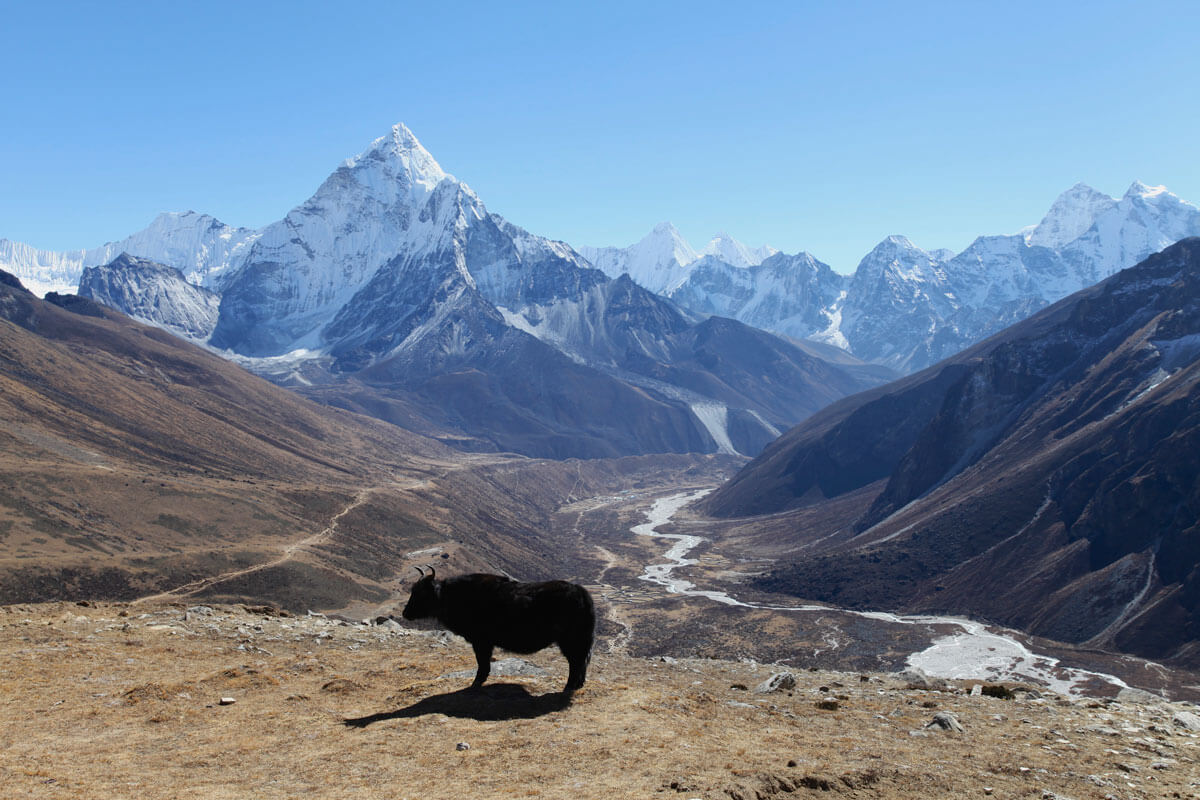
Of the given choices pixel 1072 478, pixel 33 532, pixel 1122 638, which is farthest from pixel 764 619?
pixel 33 532

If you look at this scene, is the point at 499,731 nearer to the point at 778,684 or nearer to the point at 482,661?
the point at 482,661

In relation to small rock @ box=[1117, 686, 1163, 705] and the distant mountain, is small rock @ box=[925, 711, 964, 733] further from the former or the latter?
the distant mountain

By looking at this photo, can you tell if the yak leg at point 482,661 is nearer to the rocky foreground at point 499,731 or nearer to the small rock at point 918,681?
the rocky foreground at point 499,731

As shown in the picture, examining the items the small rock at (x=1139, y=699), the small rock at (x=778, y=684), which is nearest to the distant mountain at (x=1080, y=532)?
the small rock at (x=1139, y=699)

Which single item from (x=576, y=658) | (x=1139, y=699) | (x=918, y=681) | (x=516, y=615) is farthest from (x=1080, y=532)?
(x=516, y=615)

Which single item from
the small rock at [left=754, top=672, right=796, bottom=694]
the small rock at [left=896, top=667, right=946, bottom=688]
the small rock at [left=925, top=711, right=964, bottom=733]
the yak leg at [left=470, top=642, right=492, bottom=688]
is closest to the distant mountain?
the small rock at [left=896, top=667, right=946, bottom=688]

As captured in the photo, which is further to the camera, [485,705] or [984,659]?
[984,659]
